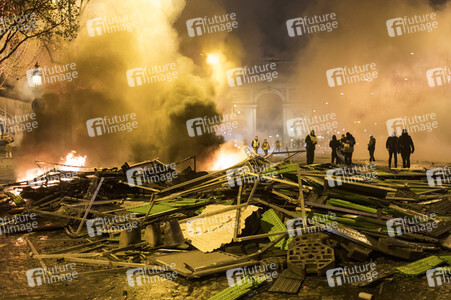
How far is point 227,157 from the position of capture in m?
20.7

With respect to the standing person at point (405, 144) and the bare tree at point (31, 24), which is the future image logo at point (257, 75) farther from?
the standing person at point (405, 144)

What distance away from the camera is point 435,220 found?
641cm

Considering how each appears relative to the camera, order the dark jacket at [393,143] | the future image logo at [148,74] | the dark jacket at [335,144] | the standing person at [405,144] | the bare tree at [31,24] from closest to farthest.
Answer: the bare tree at [31,24] < the standing person at [405,144] < the dark jacket at [393,143] < the dark jacket at [335,144] < the future image logo at [148,74]

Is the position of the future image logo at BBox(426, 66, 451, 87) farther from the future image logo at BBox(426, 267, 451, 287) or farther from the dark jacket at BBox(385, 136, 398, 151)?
the future image logo at BBox(426, 267, 451, 287)

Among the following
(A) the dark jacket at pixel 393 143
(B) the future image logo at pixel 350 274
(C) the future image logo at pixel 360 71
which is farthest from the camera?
(C) the future image logo at pixel 360 71

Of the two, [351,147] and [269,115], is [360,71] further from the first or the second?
[269,115]

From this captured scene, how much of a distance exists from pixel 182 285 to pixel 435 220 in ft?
18.6

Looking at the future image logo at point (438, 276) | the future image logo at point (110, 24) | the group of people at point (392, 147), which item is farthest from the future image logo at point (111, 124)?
the future image logo at point (438, 276)

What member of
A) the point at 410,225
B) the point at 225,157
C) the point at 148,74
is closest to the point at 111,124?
the point at 148,74

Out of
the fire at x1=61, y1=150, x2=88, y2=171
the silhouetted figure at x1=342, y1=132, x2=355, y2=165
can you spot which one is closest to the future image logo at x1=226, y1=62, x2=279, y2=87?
the fire at x1=61, y1=150, x2=88, y2=171

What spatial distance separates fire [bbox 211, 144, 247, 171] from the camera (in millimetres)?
19406

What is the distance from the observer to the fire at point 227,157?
63.7 feet

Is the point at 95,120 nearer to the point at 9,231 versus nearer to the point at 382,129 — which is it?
the point at 9,231

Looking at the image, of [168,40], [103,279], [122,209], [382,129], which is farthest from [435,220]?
[382,129]
